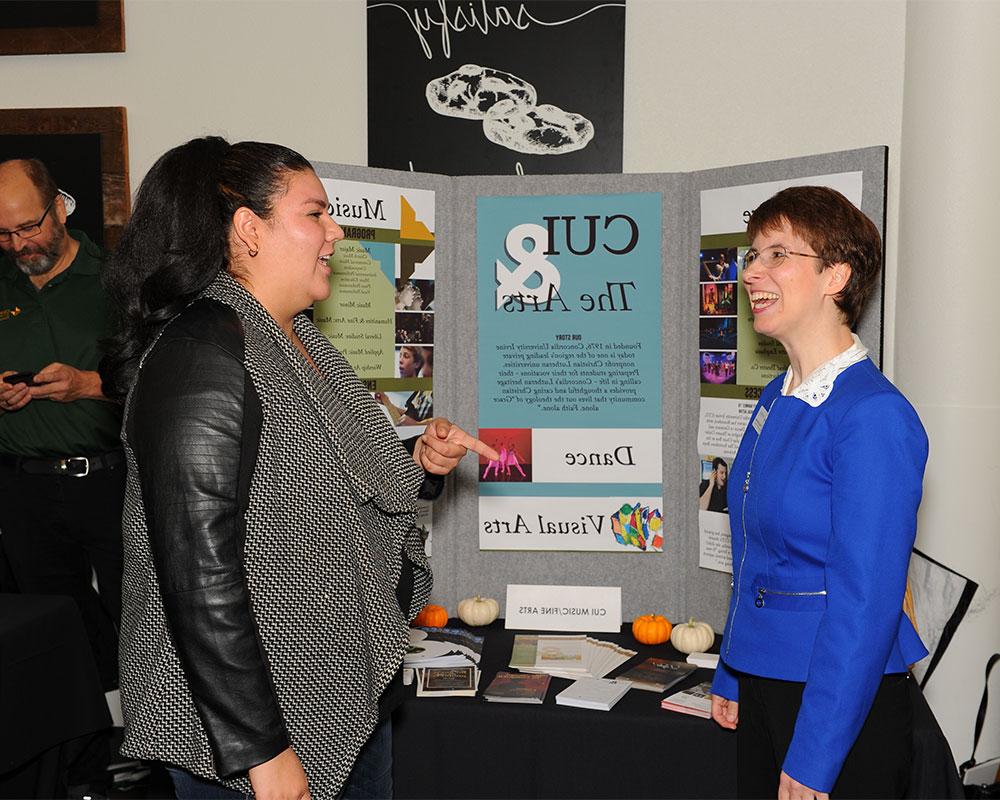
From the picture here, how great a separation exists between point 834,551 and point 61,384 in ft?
7.38

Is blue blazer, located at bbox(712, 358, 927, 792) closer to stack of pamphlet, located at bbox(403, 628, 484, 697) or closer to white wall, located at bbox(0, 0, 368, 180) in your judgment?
stack of pamphlet, located at bbox(403, 628, 484, 697)

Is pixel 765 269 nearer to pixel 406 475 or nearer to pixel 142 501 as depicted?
pixel 406 475

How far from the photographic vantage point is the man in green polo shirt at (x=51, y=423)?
2.86 meters

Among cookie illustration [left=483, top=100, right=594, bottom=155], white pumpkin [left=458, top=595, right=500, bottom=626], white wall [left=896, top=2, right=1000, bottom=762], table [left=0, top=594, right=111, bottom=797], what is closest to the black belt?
table [left=0, top=594, right=111, bottom=797]

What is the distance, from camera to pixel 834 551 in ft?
4.51

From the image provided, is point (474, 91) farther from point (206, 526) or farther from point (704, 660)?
point (206, 526)

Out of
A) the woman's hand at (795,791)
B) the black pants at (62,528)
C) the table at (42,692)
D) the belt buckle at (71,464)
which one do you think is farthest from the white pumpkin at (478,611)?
the woman's hand at (795,791)

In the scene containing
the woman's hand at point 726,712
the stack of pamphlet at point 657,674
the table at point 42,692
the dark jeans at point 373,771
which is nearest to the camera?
the dark jeans at point 373,771

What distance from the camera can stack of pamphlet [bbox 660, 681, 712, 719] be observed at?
2.12 metres

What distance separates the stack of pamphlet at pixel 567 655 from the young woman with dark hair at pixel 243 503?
1.01 metres

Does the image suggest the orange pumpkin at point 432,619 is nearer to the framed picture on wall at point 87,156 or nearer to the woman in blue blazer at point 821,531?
the woman in blue blazer at point 821,531

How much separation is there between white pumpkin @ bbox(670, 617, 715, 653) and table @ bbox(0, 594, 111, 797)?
1481mm

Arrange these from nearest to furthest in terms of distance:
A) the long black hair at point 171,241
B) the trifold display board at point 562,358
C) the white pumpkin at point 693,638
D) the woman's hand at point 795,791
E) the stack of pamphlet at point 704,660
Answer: the long black hair at point 171,241, the woman's hand at point 795,791, the stack of pamphlet at point 704,660, the white pumpkin at point 693,638, the trifold display board at point 562,358

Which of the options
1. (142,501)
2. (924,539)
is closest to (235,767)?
(142,501)
